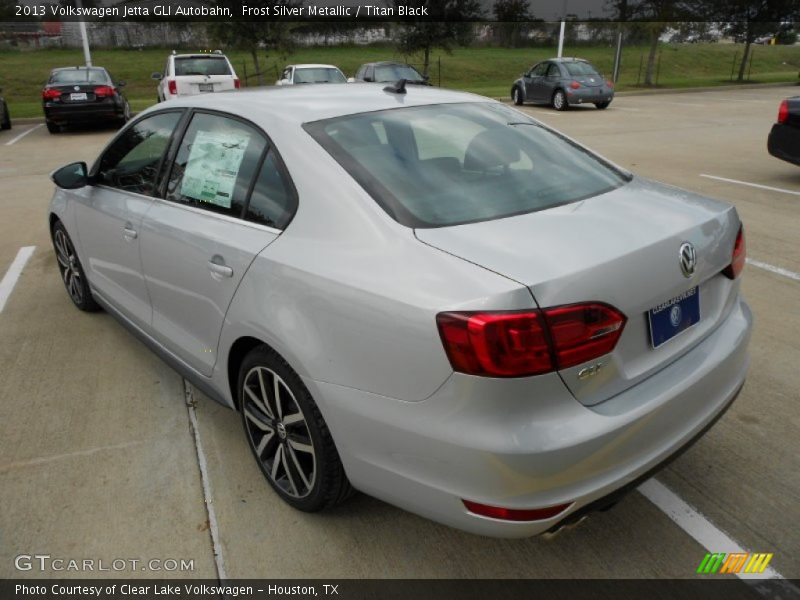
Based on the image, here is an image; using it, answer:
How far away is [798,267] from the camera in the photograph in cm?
504

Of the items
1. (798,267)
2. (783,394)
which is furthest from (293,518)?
(798,267)

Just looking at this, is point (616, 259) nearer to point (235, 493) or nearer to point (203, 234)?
point (203, 234)

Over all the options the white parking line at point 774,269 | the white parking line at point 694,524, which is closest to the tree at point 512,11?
the white parking line at point 774,269

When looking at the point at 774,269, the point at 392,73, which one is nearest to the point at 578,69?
the point at 392,73

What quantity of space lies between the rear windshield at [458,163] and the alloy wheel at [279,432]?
2.68ft

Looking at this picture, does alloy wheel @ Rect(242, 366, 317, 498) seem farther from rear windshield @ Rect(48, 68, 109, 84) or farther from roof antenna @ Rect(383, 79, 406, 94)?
rear windshield @ Rect(48, 68, 109, 84)

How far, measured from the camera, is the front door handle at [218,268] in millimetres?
2490

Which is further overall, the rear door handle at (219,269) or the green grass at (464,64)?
the green grass at (464,64)

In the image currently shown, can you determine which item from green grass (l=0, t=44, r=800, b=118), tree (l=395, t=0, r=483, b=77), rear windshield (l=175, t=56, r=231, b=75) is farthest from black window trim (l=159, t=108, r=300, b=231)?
tree (l=395, t=0, r=483, b=77)

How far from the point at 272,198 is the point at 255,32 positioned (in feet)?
84.8

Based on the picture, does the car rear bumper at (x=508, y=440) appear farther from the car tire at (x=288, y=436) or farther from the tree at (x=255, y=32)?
the tree at (x=255, y=32)

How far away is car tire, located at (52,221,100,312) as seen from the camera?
4.37m

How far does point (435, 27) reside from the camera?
2745cm

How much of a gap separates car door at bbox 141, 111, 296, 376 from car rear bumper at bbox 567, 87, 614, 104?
56.1ft
